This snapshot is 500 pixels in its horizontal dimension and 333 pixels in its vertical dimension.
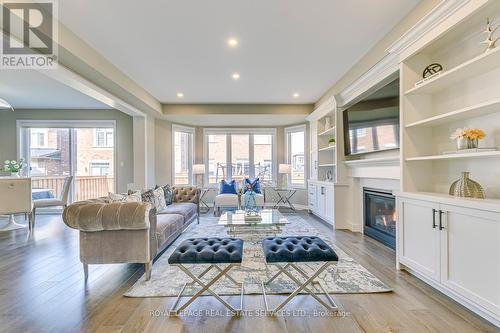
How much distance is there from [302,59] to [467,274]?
3144 mm

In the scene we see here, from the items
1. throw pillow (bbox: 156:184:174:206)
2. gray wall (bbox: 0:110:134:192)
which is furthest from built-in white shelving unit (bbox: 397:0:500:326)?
gray wall (bbox: 0:110:134:192)

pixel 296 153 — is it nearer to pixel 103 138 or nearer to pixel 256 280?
pixel 256 280

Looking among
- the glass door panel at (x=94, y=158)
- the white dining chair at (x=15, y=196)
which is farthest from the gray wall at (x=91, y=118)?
the white dining chair at (x=15, y=196)

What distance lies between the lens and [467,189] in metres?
2.13

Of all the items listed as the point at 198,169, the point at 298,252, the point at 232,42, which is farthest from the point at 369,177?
the point at 198,169

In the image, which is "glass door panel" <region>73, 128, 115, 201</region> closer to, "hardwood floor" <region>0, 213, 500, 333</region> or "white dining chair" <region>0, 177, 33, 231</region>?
"white dining chair" <region>0, 177, 33, 231</region>

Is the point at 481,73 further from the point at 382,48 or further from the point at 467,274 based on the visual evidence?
the point at 467,274

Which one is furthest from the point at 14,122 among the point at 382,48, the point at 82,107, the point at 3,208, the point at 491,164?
the point at 491,164

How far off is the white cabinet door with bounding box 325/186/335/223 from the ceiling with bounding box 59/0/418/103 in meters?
2.14

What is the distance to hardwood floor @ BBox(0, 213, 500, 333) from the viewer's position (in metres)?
1.82

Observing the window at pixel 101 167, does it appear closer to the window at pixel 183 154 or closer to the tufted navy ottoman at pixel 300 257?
the window at pixel 183 154

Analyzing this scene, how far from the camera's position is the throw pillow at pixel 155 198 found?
12.4ft

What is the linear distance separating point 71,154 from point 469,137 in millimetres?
8060

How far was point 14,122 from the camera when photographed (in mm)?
6375
